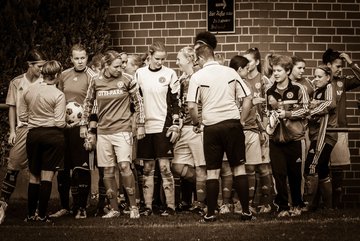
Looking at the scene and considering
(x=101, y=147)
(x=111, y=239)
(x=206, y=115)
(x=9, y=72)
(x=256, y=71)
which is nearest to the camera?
(x=111, y=239)

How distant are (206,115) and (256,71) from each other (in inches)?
75.5

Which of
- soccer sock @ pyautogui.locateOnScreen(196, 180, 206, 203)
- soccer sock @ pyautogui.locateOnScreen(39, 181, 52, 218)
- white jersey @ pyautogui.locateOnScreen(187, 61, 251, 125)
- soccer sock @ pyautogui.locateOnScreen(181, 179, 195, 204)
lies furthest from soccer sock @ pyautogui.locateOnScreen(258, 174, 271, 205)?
soccer sock @ pyautogui.locateOnScreen(39, 181, 52, 218)

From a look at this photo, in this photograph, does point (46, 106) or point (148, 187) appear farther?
point (148, 187)

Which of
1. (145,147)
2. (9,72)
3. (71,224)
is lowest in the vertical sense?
(71,224)

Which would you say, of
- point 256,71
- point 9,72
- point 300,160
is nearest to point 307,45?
point 256,71

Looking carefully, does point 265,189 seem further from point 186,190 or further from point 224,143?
point 224,143

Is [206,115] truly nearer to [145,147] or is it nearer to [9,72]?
[145,147]

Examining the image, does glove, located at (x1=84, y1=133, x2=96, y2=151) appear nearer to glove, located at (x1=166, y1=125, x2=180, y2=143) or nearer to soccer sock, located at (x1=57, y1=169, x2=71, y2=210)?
soccer sock, located at (x1=57, y1=169, x2=71, y2=210)

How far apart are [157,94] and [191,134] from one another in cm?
77

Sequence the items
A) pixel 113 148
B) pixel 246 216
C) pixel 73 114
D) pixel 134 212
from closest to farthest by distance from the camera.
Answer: pixel 246 216 → pixel 134 212 → pixel 113 148 → pixel 73 114

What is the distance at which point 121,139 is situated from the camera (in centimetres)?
1301

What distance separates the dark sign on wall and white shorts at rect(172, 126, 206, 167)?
2.66 meters

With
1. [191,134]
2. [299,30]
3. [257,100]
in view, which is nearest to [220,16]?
[299,30]

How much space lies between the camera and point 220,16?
628 inches
